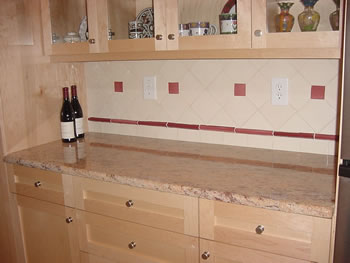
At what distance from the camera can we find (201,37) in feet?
5.05

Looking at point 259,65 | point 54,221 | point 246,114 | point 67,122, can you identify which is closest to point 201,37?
point 259,65

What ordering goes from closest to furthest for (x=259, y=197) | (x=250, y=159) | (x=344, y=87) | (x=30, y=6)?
(x=344, y=87), (x=259, y=197), (x=250, y=159), (x=30, y=6)

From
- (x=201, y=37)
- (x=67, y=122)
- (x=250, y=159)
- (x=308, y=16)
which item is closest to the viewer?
(x=308, y=16)

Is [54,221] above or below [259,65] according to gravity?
below

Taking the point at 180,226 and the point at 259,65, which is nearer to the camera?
the point at 180,226

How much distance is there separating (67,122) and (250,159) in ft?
3.50

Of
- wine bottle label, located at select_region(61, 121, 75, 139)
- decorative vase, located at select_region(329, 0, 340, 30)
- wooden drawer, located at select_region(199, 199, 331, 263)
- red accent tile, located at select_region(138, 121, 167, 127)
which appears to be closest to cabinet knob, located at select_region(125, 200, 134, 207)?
wooden drawer, located at select_region(199, 199, 331, 263)

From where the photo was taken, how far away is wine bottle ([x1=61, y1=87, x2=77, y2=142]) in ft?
6.83

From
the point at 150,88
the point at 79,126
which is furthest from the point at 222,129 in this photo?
the point at 79,126

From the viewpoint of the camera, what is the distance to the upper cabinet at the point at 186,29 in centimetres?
136

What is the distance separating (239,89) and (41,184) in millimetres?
1087

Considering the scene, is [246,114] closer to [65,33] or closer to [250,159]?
[250,159]

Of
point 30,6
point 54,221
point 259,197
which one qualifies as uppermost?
point 30,6

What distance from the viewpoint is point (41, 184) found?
1.79 m
